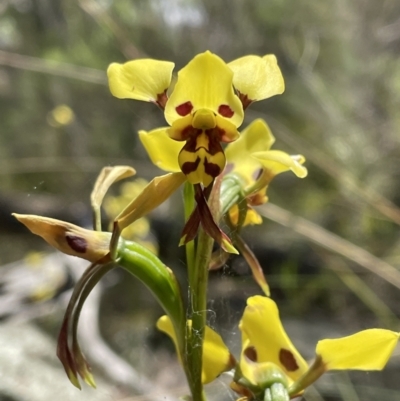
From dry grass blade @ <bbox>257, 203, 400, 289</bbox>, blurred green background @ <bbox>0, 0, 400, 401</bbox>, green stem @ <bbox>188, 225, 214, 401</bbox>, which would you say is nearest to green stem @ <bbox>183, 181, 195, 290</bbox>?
green stem @ <bbox>188, 225, 214, 401</bbox>

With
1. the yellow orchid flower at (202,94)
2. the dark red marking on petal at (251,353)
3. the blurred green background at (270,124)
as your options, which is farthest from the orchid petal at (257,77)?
the blurred green background at (270,124)

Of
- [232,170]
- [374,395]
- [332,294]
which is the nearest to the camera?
[232,170]

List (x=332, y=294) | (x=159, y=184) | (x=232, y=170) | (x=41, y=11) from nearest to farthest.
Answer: (x=159, y=184) → (x=232, y=170) → (x=332, y=294) → (x=41, y=11)

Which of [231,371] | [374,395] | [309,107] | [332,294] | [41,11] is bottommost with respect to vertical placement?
[231,371]

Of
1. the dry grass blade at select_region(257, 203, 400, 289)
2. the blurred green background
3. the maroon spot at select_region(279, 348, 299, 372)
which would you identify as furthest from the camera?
the blurred green background

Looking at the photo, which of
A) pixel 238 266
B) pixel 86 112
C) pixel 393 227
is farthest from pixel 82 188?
pixel 238 266

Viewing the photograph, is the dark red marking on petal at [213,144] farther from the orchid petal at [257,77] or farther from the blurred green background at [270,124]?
the blurred green background at [270,124]

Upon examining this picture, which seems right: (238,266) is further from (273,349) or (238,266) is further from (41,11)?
(41,11)

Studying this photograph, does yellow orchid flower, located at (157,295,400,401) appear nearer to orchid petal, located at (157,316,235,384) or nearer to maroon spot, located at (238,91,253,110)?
orchid petal, located at (157,316,235,384)
